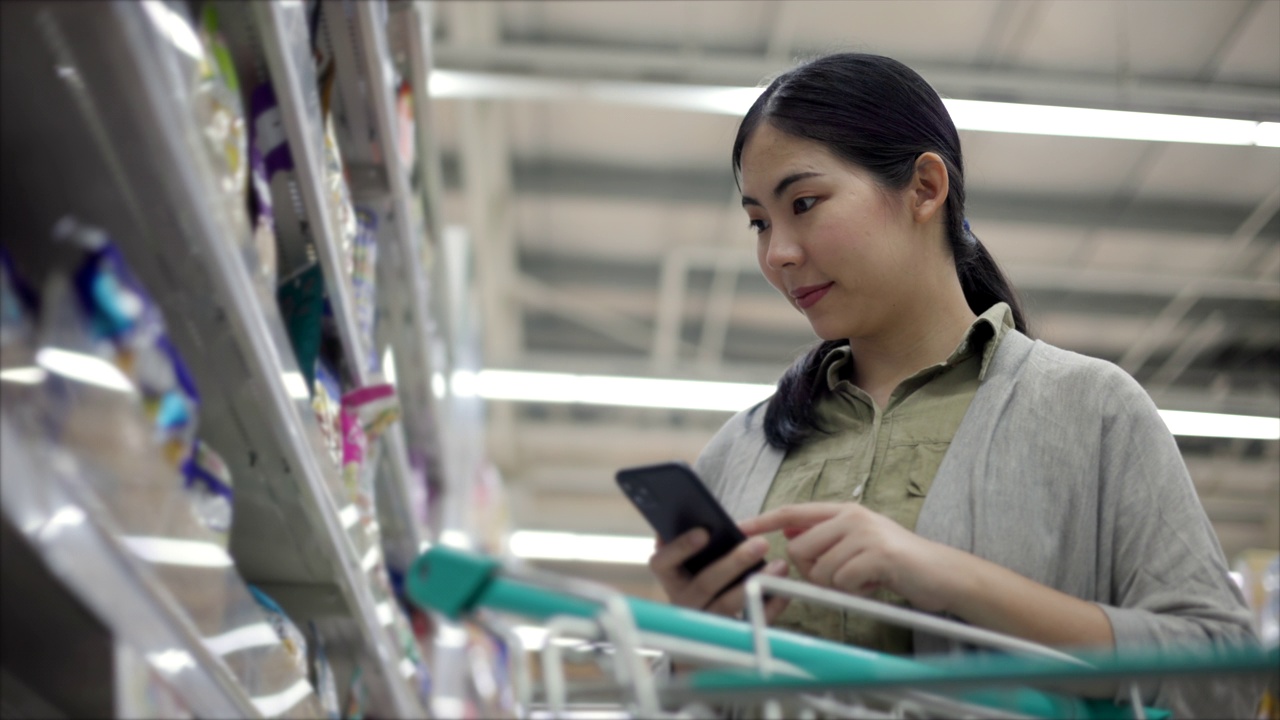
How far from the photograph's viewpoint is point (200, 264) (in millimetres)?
1504

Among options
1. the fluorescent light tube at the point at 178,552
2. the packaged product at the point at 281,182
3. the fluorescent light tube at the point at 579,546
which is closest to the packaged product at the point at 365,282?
the packaged product at the point at 281,182

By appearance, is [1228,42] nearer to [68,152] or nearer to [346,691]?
[68,152]

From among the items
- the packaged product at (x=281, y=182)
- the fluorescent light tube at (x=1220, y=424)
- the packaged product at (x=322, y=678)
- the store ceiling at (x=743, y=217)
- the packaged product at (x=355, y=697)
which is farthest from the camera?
the fluorescent light tube at (x=1220, y=424)

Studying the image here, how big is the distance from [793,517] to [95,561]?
2.27 ft

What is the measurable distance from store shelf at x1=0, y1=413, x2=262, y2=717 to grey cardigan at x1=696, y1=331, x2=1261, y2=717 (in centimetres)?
80

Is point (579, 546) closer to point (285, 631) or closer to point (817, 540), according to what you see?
point (285, 631)

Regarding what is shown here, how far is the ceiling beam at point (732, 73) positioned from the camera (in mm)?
3576

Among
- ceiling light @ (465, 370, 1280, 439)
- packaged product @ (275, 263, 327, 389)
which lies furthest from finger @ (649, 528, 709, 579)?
ceiling light @ (465, 370, 1280, 439)

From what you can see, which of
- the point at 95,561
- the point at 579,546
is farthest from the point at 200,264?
the point at 579,546

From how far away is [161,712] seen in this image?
145cm

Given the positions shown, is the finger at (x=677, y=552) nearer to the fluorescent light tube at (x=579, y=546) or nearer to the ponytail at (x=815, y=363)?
the ponytail at (x=815, y=363)

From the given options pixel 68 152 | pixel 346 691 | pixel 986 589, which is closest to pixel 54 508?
pixel 68 152

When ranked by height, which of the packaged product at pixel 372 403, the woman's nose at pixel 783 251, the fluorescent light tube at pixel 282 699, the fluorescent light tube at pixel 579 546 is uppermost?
the woman's nose at pixel 783 251

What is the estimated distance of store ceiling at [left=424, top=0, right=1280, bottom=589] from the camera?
2719 mm
